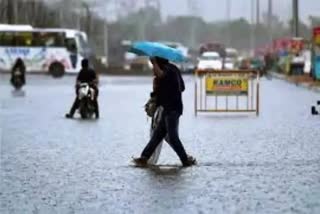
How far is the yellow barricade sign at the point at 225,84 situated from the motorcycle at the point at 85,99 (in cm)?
410

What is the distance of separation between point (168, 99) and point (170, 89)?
15 cm

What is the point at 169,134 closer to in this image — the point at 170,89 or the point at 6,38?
the point at 170,89

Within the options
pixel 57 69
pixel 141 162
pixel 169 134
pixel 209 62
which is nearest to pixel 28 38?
pixel 57 69

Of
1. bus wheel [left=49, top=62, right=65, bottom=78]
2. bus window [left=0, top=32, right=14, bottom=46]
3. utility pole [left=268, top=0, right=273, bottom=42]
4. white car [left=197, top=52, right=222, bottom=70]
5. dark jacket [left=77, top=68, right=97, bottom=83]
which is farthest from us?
utility pole [left=268, top=0, right=273, bottom=42]

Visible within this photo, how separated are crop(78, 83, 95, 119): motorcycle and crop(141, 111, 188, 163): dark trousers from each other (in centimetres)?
1142

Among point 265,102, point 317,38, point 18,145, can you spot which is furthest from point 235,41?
point 18,145

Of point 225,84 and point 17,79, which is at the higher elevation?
point 225,84

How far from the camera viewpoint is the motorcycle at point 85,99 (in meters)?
26.5

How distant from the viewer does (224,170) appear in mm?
14578

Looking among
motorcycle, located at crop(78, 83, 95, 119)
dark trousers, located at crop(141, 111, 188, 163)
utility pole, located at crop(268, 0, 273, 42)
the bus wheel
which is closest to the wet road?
dark trousers, located at crop(141, 111, 188, 163)

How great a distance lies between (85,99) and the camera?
2644 cm

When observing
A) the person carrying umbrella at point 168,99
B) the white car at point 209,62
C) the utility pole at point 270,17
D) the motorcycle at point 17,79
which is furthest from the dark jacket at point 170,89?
the utility pole at point 270,17

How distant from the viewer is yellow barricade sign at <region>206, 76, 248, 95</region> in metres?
29.3

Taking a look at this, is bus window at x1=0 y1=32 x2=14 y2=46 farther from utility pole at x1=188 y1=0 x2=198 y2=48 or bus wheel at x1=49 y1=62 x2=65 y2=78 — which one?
utility pole at x1=188 y1=0 x2=198 y2=48
